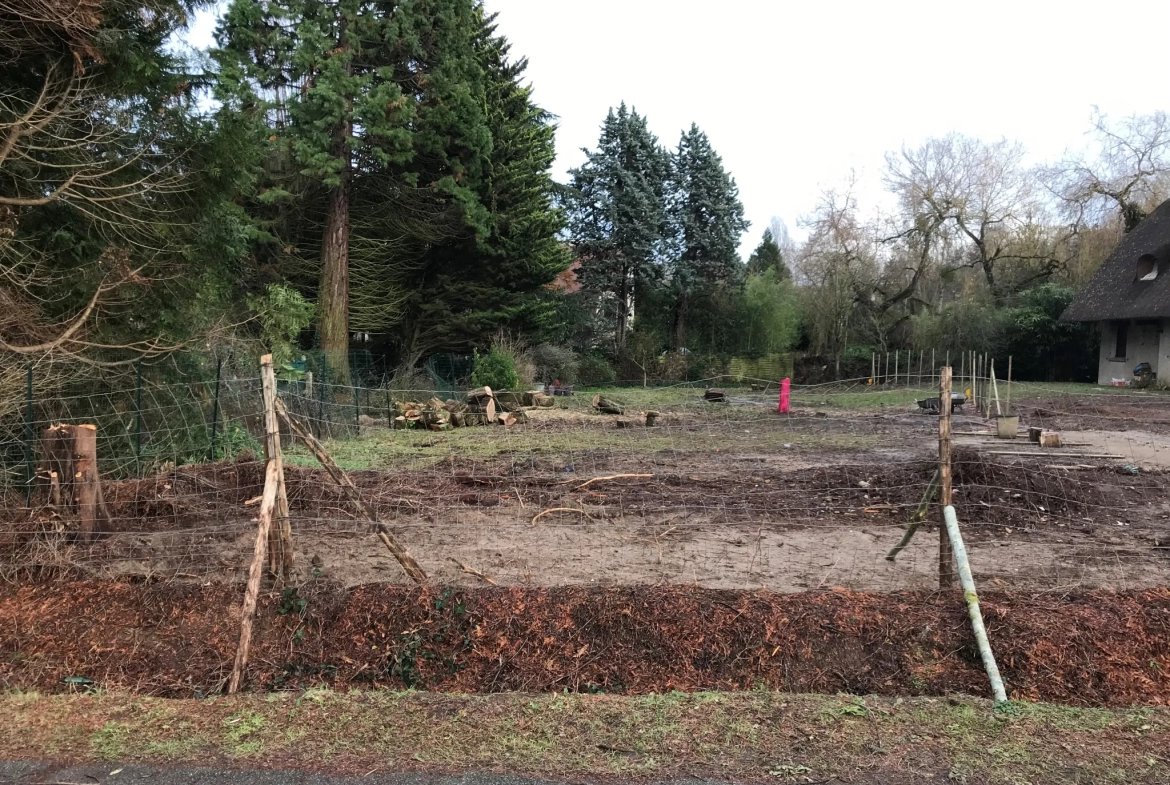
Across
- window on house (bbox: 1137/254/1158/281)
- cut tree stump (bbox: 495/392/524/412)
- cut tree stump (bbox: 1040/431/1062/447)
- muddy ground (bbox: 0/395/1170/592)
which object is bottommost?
muddy ground (bbox: 0/395/1170/592)

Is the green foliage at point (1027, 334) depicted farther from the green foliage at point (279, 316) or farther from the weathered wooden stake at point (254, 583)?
the weathered wooden stake at point (254, 583)

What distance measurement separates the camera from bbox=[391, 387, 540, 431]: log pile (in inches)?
655

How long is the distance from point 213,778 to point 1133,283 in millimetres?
33534

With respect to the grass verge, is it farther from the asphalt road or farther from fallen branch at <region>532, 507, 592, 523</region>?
fallen branch at <region>532, 507, 592, 523</region>

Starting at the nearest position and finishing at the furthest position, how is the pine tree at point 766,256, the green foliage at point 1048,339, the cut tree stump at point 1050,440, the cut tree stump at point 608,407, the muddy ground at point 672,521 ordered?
the muddy ground at point 672,521 < the cut tree stump at point 1050,440 < the cut tree stump at point 608,407 < the green foliage at point 1048,339 < the pine tree at point 766,256

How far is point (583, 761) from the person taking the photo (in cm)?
315

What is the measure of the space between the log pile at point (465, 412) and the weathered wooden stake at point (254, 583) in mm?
11854

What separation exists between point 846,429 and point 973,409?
19.8 feet

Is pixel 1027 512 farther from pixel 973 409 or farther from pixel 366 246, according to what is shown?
pixel 366 246

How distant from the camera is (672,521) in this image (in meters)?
7.54

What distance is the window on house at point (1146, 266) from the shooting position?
27.6 metres

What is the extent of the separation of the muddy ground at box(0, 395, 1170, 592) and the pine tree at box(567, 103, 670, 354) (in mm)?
24881

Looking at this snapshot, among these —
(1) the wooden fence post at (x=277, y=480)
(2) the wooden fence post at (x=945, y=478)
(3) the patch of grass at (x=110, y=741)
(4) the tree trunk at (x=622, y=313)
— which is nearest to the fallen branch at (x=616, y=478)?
(1) the wooden fence post at (x=277, y=480)

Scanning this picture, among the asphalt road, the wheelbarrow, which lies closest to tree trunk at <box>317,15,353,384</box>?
the wheelbarrow
